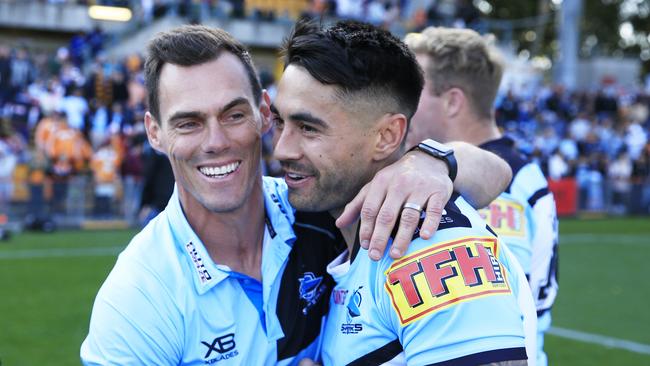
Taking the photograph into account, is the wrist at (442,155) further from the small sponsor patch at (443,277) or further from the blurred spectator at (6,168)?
the blurred spectator at (6,168)

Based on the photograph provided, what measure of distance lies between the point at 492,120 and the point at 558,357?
12.4ft

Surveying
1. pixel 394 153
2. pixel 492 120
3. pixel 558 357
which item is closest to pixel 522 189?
pixel 492 120

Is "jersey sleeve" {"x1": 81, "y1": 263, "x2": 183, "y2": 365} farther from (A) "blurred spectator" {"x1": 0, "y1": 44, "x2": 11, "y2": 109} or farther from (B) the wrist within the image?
(A) "blurred spectator" {"x1": 0, "y1": 44, "x2": 11, "y2": 109}

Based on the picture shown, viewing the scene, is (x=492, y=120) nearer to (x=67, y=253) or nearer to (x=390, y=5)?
(x=67, y=253)

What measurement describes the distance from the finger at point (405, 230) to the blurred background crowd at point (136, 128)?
4.73 meters

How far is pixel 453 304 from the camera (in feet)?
7.20

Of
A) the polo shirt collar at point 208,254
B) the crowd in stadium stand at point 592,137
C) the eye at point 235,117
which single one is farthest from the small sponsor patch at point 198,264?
the crowd in stadium stand at point 592,137

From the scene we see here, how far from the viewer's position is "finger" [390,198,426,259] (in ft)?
7.66

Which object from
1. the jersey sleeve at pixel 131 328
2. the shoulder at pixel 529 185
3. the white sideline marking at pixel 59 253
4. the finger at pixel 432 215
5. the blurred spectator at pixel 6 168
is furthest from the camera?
the blurred spectator at pixel 6 168

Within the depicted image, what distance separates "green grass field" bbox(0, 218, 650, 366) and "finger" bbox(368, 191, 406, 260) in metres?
5.07

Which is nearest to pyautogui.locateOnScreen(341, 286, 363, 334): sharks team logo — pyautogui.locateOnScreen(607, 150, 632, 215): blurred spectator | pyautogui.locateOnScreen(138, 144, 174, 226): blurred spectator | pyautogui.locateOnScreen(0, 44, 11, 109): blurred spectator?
pyautogui.locateOnScreen(138, 144, 174, 226): blurred spectator

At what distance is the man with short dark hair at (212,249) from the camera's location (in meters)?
2.67

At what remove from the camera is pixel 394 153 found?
2.85 m

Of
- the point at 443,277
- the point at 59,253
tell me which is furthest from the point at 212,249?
the point at 59,253
